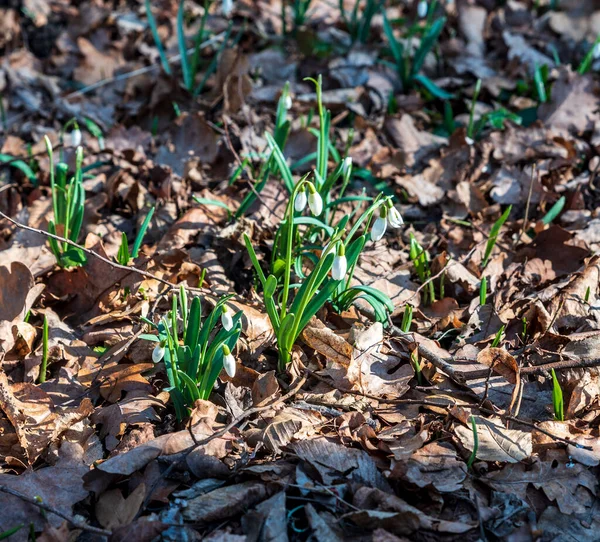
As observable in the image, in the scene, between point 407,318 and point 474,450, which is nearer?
point 474,450

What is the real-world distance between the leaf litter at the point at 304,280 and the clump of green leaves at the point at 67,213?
0.7 inches

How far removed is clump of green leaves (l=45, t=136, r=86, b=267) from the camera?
8.89 ft

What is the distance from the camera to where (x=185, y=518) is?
5.98ft

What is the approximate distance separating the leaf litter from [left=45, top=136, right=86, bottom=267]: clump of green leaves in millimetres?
17

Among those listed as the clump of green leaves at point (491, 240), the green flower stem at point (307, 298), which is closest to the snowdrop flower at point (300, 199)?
the green flower stem at point (307, 298)

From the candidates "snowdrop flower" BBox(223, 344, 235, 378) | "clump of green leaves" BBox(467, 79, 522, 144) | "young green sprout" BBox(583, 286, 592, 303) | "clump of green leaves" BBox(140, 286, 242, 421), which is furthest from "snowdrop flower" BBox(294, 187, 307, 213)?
"clump of green leaves" BBox(467, 79, 522, 144)

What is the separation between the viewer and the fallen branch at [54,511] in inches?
70.0

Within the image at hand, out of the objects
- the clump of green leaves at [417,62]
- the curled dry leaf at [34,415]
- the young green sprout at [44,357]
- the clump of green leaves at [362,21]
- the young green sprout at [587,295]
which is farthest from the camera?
the clump of green leaves at [362,21]

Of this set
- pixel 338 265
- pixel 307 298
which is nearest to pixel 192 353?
pixel 307 298

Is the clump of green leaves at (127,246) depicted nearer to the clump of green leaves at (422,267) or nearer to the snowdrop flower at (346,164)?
the snowdrop flower at (346,164)

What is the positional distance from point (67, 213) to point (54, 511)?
1.31 m

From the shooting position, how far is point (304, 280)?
2.22 metres

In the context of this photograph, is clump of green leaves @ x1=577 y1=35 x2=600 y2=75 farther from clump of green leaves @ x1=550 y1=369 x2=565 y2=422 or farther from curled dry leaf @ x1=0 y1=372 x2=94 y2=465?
curled dry leaf @ x1=0 y1=372 x2=94 y2=465

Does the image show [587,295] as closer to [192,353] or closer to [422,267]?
[422,267]
